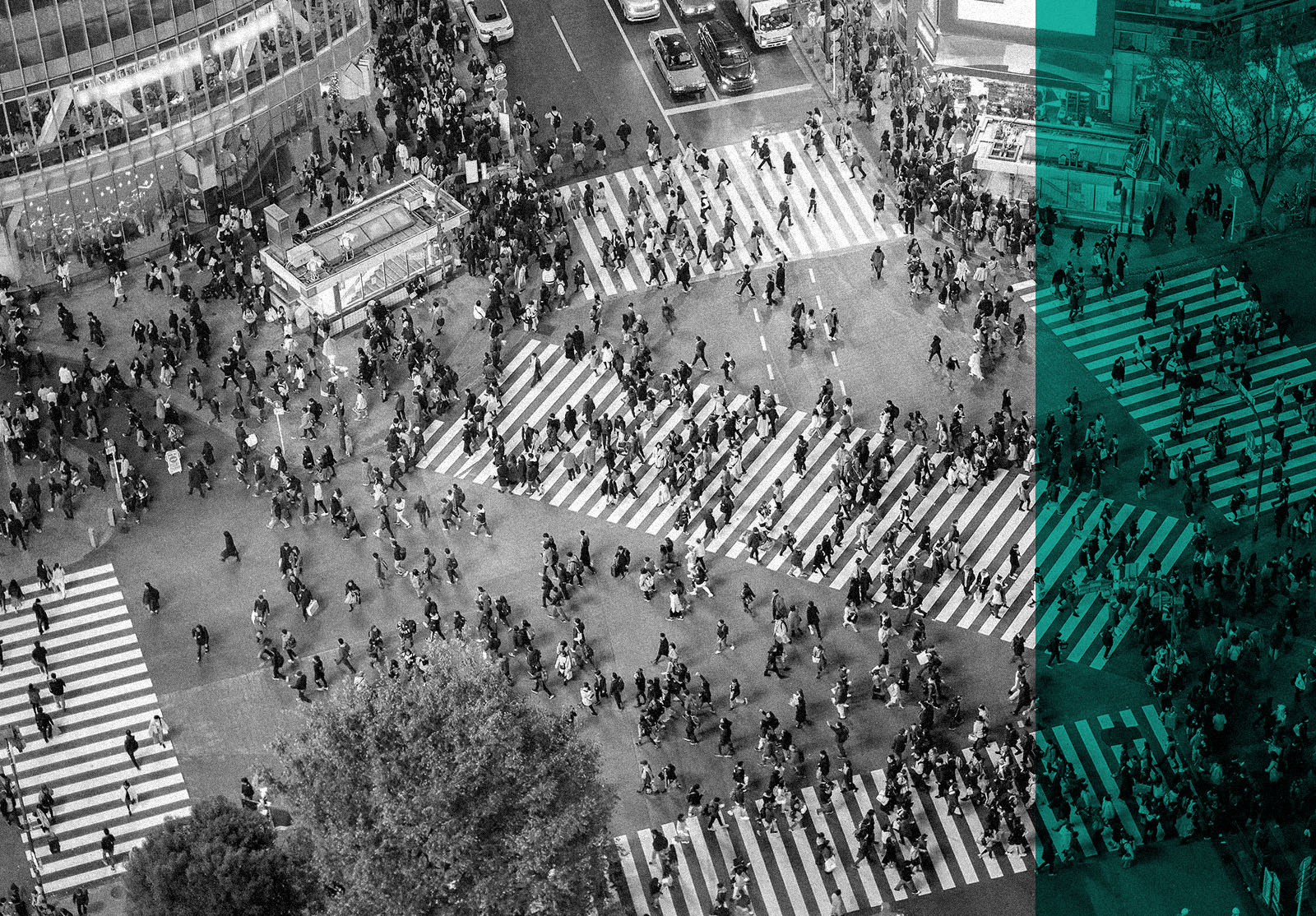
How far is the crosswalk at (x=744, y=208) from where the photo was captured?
89375 mm

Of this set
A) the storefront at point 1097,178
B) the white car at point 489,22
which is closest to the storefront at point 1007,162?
the storefront at point 1097,178

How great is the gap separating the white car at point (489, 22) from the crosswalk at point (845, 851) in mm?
45390

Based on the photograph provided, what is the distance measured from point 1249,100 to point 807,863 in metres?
37.6

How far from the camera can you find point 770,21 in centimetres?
10006

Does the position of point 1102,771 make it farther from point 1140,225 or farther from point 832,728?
point 1140,225

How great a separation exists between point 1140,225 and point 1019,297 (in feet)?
20.5

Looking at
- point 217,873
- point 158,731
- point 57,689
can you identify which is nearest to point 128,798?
point 158,731

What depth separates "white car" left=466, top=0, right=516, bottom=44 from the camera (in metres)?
101

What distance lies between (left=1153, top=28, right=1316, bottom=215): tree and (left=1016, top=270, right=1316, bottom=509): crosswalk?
538 cm

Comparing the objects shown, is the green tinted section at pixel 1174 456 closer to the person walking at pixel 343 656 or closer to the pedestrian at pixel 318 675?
the person walking at pixel 343 656

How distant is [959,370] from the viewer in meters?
83.2

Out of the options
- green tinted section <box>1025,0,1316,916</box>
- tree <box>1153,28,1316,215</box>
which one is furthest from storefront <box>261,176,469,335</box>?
tree <box>1153,28,1316,215</box>

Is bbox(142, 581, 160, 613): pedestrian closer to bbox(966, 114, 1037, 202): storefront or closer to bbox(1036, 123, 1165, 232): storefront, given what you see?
bbox(966, 114, 1037, 202): storefront

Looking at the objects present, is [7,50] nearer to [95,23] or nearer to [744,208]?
[95,23]
